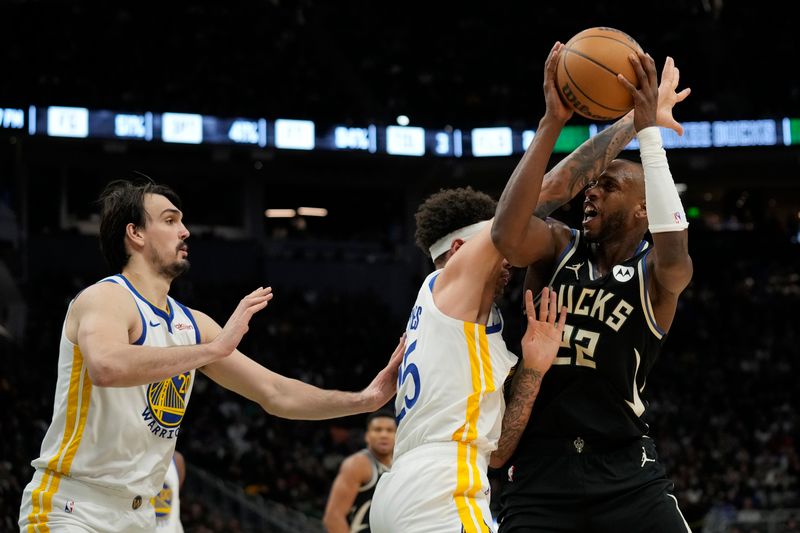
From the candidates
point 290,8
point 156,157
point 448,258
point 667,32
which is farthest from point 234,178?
point 448,258

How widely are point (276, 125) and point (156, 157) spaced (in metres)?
3.59

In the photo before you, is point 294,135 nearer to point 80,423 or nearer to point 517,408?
point 80,423

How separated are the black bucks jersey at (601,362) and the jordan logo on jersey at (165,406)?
4.83 ft

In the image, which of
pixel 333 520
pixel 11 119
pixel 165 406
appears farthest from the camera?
pixel 11 119

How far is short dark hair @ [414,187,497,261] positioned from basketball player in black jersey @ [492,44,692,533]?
26 cm

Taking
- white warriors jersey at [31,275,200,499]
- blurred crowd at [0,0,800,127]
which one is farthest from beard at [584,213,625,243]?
blurred crowd at [0,0,800,127]

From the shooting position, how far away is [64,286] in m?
21.7

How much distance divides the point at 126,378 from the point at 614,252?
1990 millimetres

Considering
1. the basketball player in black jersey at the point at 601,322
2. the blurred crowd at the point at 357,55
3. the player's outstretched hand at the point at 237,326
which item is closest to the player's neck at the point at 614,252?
the basketball player in black jersey at the point at 601,322

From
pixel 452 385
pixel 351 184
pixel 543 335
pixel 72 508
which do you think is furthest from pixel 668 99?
pixel 351 184

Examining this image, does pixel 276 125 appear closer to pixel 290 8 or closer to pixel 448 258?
pixel 290 8

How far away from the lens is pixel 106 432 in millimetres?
4141

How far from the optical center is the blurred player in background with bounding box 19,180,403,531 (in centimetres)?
398

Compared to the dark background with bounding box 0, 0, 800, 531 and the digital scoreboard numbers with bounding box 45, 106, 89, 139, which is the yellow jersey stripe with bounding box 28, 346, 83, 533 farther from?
the digital scoreboard numbers with bounding box 45, 106, 89, 139
